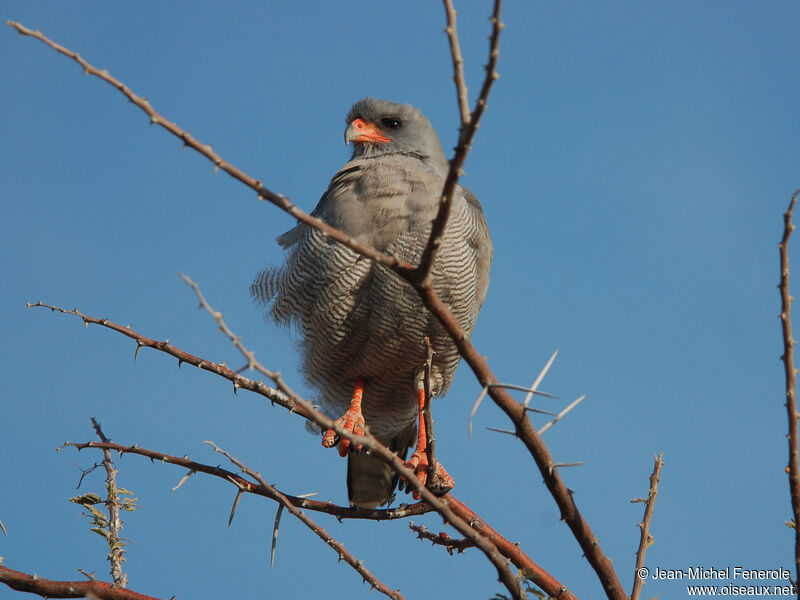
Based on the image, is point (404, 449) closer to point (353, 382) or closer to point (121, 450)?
point (353, 382)

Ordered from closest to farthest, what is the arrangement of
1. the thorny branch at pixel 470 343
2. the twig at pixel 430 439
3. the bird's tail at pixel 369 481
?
the thorny branch at pixel 470 343, the twig at pixel 430 439, the bird's tail at pixel 369 481

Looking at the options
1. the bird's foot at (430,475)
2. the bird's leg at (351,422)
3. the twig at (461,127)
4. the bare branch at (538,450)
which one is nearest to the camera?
the twig at (461,127)

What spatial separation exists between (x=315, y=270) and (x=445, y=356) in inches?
44.5

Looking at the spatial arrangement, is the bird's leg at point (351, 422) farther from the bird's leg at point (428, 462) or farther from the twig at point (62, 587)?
the twig at point (62, 587)

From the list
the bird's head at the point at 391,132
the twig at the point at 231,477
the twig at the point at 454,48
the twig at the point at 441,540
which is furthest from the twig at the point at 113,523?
the bird's head at the point at 391,132

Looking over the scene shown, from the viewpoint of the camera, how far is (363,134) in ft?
22.0

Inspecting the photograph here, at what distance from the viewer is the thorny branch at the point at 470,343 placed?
2.30 meters

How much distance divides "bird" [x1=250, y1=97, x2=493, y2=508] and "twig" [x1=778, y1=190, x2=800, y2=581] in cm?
261

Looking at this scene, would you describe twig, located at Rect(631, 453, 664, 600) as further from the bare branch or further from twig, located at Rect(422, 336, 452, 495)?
twig, located at Rect(422, 336, 452, 495)

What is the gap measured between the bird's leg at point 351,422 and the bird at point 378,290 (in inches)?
0.4

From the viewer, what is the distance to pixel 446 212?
7.99 feet

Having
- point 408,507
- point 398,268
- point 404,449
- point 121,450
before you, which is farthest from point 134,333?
point 404,449

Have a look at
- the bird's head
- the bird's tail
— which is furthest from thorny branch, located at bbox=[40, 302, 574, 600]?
the bird's head

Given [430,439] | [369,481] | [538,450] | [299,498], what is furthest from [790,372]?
[369,481]
